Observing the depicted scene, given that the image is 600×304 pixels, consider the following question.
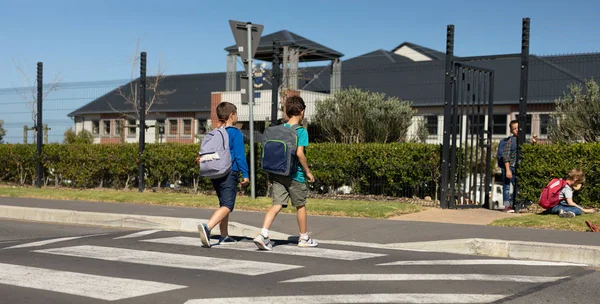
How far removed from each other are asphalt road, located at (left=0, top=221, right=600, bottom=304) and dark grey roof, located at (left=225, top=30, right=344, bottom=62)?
24148 mm

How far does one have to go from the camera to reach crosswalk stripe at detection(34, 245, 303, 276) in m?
6.84

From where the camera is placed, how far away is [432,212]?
497 inches

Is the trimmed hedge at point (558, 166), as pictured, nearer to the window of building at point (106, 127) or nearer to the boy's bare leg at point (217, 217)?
the boy's bare leg at point (217, 217)

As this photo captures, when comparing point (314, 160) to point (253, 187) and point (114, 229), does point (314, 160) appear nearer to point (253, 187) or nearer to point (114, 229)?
point (253, 187)

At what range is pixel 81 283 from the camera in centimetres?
611

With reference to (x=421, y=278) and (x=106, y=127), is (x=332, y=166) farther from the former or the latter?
(x=106, y=127)

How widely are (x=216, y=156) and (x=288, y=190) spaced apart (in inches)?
35.4

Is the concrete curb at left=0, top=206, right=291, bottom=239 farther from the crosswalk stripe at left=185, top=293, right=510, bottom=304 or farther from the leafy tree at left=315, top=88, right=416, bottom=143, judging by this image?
the leafy tree at left=315, top=88, right=416, bottom=143

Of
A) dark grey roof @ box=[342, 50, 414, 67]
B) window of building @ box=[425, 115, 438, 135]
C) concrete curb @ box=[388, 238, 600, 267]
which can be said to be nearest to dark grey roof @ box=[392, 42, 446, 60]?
dark grey roof @ box=[342, 50, 414, 67]

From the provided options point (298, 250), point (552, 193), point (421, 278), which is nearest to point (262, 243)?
point (298, 250)

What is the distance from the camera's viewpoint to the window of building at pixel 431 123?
22.8 m

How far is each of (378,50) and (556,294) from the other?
146 feet

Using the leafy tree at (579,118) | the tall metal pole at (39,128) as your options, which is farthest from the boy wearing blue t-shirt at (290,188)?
the tall metal pole at (39,128)

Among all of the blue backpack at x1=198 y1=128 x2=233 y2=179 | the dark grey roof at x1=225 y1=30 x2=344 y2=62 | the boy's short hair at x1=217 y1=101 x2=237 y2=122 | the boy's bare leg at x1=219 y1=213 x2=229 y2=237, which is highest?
the dark grey roof at x1=225 y1=30 x2=344 y2=62
